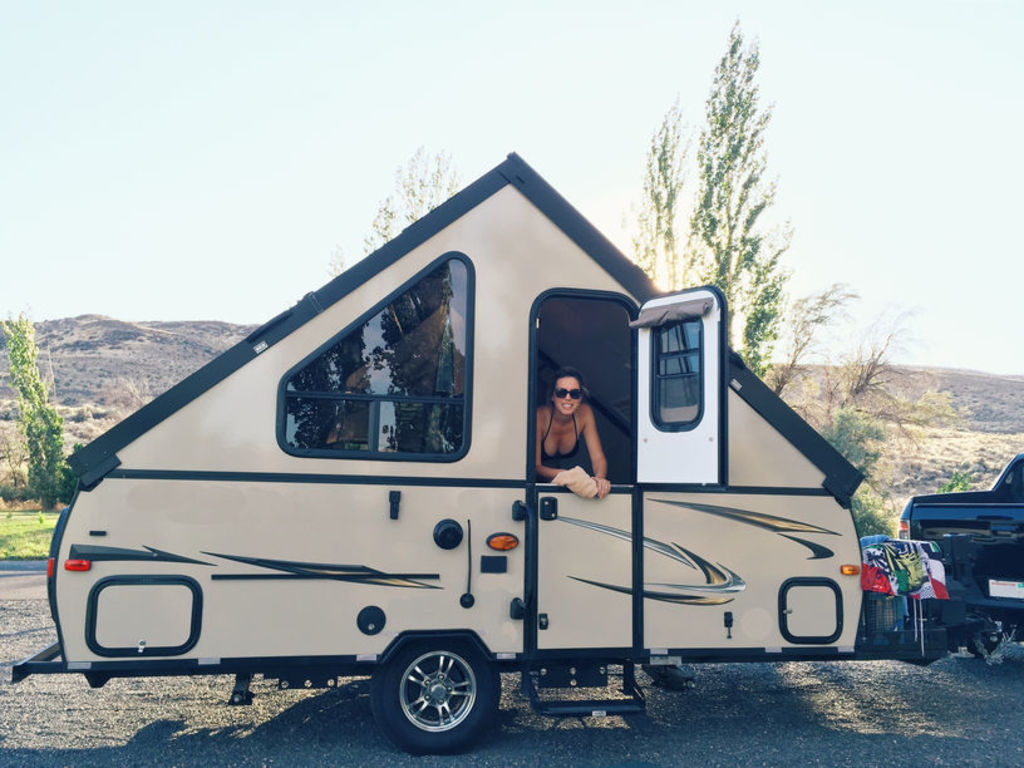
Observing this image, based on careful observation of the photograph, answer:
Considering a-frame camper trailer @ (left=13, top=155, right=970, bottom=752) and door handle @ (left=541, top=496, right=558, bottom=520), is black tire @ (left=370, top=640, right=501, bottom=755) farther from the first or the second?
door handle @ (left=541, top=496, right=558, bottom=520)

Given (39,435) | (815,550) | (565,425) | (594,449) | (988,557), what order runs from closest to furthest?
(815,550) → (594,449) → (565,425) → (988,557) → (39,435)

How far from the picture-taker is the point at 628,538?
4.73m

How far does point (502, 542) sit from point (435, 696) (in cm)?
94

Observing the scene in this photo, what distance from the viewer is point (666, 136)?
17500 millimetres

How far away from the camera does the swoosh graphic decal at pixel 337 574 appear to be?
4.31 meters

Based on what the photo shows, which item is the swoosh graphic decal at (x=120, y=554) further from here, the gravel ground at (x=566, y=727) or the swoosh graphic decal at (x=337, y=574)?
the gravel ground at (x=566, y=727)

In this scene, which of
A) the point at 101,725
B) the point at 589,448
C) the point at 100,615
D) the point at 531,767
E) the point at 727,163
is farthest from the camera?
the point at 727,163

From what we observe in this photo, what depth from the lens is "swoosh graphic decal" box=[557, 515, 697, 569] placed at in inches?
184

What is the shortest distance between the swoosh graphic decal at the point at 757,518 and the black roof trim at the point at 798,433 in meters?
0.26

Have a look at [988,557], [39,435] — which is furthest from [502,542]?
[39,435]

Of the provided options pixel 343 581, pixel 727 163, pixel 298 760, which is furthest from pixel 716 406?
pixel 727 163

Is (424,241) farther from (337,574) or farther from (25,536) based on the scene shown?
(25,536)

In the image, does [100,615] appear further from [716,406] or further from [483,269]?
[716,406]

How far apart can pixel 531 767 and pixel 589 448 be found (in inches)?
77.9
